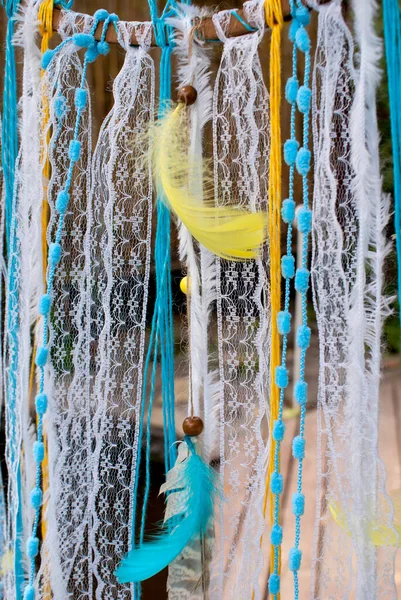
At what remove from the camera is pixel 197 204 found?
27.8 inches

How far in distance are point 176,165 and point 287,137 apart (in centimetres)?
15

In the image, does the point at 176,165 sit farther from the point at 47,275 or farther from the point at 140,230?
the point at 47,275

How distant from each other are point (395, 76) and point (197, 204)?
→ 27 cm

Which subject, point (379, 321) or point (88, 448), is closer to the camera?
point (379, 321)

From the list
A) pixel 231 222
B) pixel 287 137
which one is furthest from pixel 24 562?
pixel 287 137

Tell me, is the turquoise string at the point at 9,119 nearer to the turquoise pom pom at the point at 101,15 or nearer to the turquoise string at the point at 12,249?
the turquoise string at the point at 12,249

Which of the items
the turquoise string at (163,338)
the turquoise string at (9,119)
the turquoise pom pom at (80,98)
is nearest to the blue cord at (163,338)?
the turquoise string at (163,338)

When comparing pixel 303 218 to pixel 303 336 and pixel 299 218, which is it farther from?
pixel 303 336

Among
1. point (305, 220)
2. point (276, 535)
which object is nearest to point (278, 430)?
point (276, 535)

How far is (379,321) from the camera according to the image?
2.16ft

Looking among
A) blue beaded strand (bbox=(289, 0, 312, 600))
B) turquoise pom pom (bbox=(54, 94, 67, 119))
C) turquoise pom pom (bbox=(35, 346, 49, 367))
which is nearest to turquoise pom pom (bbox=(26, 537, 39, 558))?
turquoise pom pom (bbox=(35, 346, 49, 367))

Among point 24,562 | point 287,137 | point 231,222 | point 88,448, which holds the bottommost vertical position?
point 24,562

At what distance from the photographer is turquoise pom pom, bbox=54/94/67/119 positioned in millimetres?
746

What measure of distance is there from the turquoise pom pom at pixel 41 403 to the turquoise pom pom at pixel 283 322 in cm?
33
